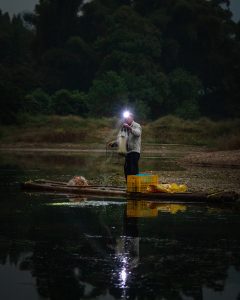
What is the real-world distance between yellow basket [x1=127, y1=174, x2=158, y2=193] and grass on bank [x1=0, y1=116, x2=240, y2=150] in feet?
129

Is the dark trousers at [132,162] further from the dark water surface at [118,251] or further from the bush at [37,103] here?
the bush at [37,103]

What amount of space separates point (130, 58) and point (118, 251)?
7102cm

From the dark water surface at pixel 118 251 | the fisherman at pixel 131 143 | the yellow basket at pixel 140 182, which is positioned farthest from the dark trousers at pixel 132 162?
the dark water surface at pixel 118 251

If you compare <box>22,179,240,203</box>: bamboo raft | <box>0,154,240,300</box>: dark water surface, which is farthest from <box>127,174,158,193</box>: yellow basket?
<box>0,154,240,300</box>: dark water surface

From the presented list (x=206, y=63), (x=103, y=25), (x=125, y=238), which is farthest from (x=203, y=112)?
(x=125, y=238)

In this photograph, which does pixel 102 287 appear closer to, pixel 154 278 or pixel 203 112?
pixel 154 278

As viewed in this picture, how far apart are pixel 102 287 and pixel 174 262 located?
5.23 feet

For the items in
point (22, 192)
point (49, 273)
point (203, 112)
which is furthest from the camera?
point (203, 112)

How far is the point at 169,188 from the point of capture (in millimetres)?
16797

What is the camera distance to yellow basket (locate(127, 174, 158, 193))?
656 inches

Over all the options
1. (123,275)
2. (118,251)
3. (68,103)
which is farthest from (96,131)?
(123,275)

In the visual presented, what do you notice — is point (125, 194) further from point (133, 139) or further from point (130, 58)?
point (130, 58)

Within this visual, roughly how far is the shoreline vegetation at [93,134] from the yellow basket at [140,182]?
3464 cm

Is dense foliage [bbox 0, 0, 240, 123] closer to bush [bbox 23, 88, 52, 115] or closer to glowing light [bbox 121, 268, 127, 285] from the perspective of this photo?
bush [bbox 23, 88, 52, 115]
